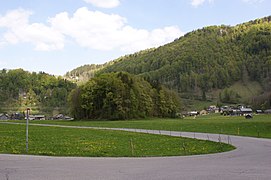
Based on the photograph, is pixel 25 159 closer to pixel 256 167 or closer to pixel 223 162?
pixel 223 162

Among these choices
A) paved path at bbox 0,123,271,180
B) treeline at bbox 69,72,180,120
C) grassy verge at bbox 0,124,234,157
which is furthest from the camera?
treeline at bbox 69,72,180,120

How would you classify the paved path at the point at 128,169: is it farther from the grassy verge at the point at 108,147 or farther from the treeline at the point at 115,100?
the treeline at the point at 115,100

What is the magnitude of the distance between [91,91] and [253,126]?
69.7 metres

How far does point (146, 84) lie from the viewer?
129375 millimetres

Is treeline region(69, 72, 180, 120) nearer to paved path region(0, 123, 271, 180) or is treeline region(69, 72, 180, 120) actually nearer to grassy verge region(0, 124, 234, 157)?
grassy verge region(0, 124, 234, 157)

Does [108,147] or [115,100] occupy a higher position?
[115,100]

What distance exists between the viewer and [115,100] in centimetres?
11019

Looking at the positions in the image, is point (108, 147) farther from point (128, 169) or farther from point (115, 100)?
point (115, 100)

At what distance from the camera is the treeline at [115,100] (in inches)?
4365

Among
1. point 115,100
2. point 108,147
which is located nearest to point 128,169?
point 108,147

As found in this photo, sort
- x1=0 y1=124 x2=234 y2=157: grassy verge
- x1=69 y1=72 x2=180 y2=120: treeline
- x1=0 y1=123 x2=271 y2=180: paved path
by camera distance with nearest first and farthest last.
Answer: x1=0 y1=123 x2=271 y2=180: paved path < x1=0 y1=124 x2=234 y2=157: grassy verge < x1=69 y1=72 x2=180 y2=120: treeline

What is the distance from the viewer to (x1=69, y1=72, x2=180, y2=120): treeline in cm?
11088

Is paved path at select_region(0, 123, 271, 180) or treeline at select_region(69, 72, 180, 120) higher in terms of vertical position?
treeline at select_region(69, 72, 180, 120)

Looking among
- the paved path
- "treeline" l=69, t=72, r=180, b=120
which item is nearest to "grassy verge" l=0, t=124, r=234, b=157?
the paved path
